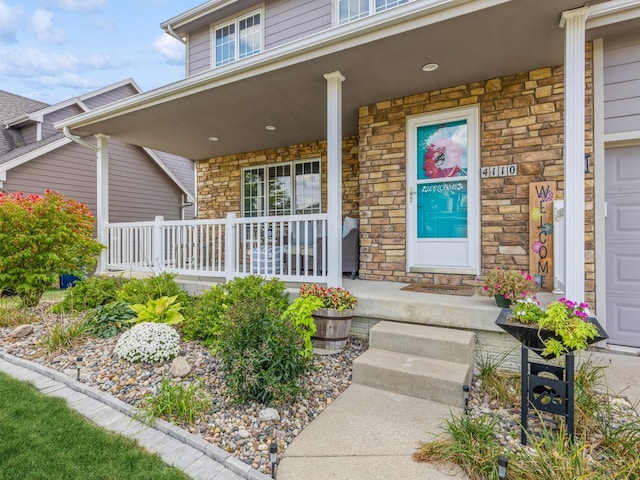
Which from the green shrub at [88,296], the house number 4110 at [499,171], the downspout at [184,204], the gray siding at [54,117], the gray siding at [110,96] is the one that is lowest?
the green shrub at [88,296]

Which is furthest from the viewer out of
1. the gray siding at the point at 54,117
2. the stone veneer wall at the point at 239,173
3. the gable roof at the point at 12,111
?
the gray siding at the point at 54,117

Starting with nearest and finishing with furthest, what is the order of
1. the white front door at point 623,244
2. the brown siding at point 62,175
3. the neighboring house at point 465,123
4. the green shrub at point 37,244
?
the neighboring house at point 465,123 < the white front door at point 623,244 < the green shrub at point 37,244 < the brown siding at point 62,175

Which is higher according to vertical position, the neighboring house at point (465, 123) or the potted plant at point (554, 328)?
the neighboring house at point (465, 123)

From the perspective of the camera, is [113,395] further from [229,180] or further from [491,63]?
[229,180]

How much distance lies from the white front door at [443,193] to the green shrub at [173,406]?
3049mm

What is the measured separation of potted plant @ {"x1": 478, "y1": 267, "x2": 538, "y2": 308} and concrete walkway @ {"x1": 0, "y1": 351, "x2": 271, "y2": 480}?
93.5 inches

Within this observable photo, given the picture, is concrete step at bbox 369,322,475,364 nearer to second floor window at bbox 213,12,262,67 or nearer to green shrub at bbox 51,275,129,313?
green shrub at bbox 51,275,129,313

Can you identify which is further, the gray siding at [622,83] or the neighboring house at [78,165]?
the neighboring house at [78,165]

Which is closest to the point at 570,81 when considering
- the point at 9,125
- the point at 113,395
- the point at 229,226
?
the point at 229,226

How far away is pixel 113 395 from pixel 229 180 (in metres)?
5.59

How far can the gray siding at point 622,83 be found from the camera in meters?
3.35

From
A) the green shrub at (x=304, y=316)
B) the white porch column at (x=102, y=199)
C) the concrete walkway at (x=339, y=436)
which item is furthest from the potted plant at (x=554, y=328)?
the white porch column at (x=102, y=199)

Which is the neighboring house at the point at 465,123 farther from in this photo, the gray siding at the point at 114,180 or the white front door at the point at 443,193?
the gray siding at the point at 114,180

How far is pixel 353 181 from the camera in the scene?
5.99 metres
